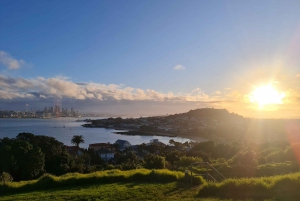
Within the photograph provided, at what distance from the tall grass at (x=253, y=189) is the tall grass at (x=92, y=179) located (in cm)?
146

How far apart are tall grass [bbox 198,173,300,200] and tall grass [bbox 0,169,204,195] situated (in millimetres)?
1462

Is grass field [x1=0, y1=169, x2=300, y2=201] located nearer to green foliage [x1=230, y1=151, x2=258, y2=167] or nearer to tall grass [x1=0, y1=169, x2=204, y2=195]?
tall grass [x1=0, y1=169, x2=204, y2=195]

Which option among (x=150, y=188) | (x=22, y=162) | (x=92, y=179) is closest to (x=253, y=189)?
(x=150, y=188)

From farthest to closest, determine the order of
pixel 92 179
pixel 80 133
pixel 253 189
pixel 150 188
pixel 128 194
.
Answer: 1. pixel 80 133
2. pixel 92 179
3. pixel 150 188
4. pixel 128 194
5. pixel 253 189

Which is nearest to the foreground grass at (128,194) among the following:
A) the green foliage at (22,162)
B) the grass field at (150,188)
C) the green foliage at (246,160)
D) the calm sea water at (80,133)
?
the grass field at (150,188)

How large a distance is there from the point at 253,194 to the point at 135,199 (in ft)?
→ 9.21

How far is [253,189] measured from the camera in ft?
21.7

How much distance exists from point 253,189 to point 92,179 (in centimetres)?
499

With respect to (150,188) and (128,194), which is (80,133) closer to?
(150,188)

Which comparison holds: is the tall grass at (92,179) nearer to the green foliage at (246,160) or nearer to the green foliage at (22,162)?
the green foliage at (246,160)

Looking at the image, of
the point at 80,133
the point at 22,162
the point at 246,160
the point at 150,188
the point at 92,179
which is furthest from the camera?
the point at 80,133

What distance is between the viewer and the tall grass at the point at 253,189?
637 centimetres

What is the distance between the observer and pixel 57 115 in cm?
18388

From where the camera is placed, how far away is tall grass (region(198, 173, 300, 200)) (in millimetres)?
6367
